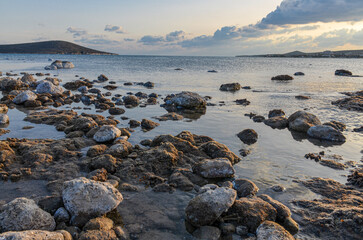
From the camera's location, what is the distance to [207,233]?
6000mm

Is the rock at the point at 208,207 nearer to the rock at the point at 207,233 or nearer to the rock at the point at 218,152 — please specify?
the rock at the point at 207,233

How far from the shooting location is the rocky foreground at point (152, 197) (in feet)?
19.4

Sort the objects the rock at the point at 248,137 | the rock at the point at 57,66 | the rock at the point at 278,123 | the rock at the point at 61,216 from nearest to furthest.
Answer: the rock at the point at 61,216 < the rock at the point at 248,137 < the rock at the point at 278,123 < the rock at the point at 57,66

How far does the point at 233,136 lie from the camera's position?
13.5 metres

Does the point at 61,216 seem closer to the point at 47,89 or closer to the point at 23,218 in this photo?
Result: the point at 23,218

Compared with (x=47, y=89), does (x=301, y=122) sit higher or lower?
lower

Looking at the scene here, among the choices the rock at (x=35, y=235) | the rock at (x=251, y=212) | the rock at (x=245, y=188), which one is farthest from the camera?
the rock at (x=245, y=188)

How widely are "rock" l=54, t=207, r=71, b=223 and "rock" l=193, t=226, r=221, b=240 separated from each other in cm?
319

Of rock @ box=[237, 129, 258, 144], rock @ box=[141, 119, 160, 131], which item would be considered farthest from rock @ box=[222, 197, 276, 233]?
rock @ box=[141, 119, 160, 131]

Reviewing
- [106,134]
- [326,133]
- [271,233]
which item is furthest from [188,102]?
[271,233]

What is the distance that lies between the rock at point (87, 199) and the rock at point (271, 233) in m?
3.75

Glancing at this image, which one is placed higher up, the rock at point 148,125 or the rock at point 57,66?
the rock at point 57,66

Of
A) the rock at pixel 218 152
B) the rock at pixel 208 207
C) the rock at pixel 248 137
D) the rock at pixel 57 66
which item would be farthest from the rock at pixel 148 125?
the rock at pixel 57 66

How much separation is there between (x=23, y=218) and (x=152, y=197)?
10.9 feet
